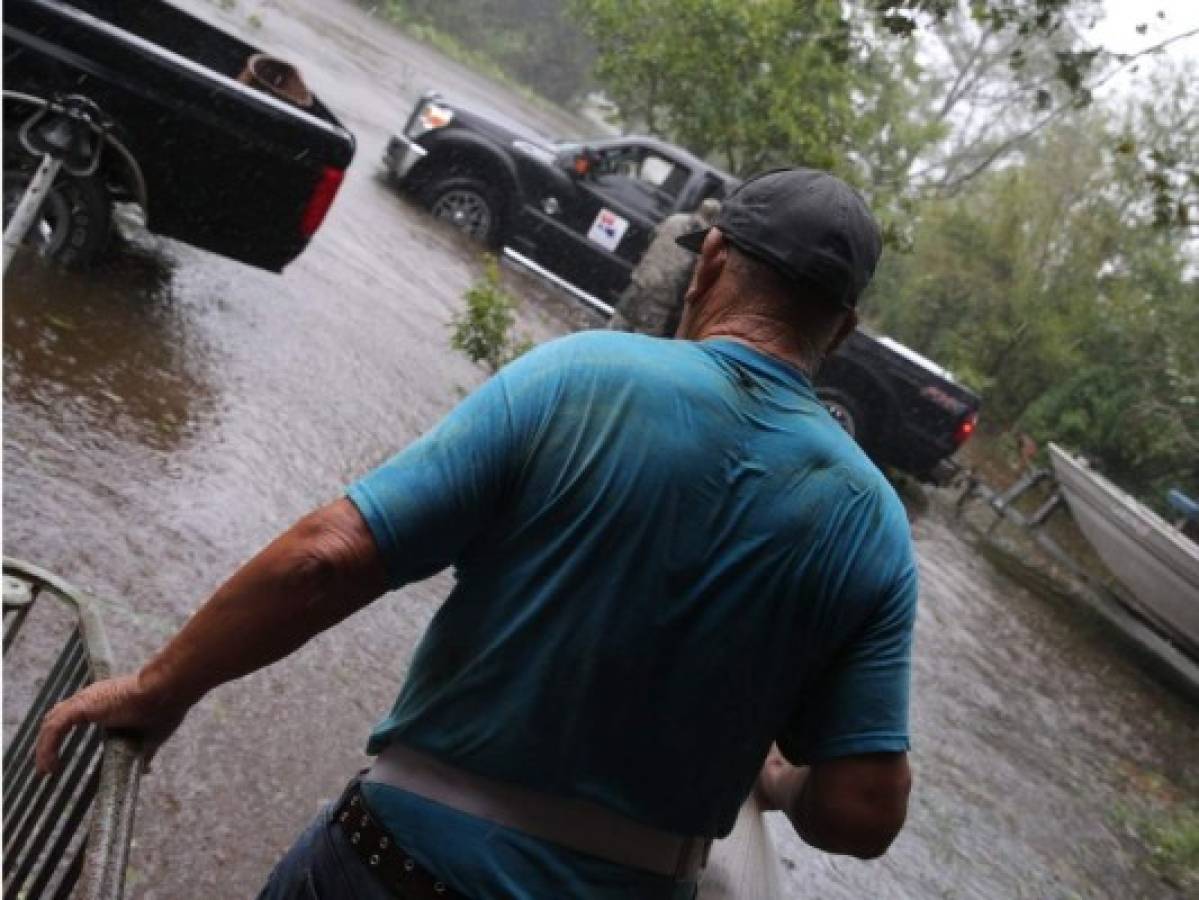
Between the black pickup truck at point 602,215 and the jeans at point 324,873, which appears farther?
the black pickup truck at point 602,215

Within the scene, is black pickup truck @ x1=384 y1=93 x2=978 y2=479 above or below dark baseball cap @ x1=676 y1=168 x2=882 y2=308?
below

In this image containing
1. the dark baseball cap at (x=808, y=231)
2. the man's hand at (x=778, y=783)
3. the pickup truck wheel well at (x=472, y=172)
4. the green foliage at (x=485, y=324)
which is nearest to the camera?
the dark baseball cap at (x=808, y=231)

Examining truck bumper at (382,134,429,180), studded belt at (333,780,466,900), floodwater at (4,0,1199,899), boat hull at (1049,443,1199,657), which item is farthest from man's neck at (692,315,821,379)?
truck bumper at (382,134,429,180)

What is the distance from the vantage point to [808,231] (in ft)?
6.00

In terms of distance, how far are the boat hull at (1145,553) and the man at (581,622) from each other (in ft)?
34.6

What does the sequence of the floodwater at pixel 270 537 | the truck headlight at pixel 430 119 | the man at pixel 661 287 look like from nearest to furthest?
the floodwater at pixel 270 537 → the man at pixel 661 287 → the truck headlight at pixel 430 119

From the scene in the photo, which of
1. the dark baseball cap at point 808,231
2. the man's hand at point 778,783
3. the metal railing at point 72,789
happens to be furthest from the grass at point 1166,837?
the metal railing at point 72,789

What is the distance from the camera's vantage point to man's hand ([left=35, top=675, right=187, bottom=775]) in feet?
5.56

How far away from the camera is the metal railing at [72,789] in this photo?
5.11ft

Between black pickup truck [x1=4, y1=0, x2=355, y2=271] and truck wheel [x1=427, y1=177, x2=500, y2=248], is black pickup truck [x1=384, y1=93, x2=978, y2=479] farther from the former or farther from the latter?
black pickup truck [x1=4, y1=0, x2=355, y2=271]

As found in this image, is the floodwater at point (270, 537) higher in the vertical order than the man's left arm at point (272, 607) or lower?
lower

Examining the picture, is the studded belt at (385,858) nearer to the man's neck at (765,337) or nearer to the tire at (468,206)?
the man's neck at (765,337)

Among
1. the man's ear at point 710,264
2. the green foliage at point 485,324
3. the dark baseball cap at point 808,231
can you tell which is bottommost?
the green foliage at point 485,324

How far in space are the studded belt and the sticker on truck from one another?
12123mm
